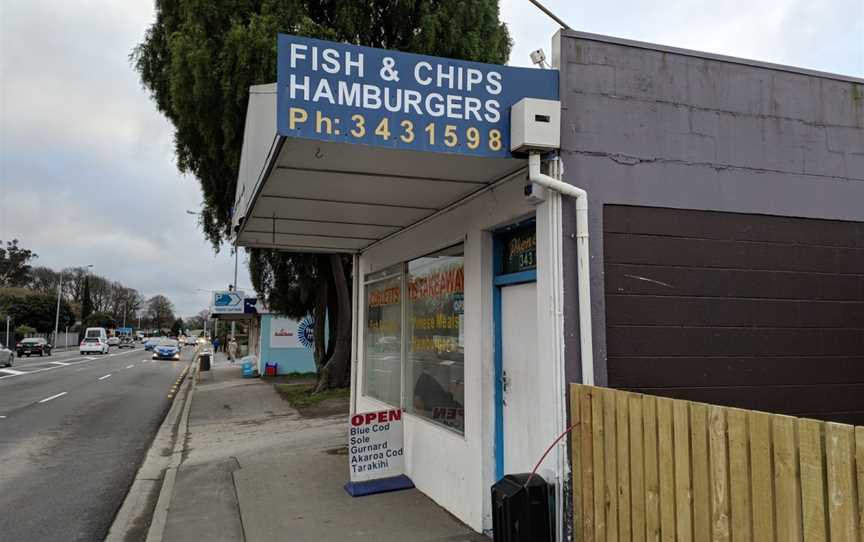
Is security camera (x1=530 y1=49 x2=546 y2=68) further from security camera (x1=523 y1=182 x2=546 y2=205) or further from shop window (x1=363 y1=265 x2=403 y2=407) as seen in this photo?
shop window (x1=363 y1=265 x2=403 y2=407)

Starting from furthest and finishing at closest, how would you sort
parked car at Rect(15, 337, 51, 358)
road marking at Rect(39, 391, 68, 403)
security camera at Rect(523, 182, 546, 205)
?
parked car at Rect(15, 337, 51, 358) < road marking at Rect(39, 391, 68, 403) < security camera at Rect(523, 182, 546, 205)

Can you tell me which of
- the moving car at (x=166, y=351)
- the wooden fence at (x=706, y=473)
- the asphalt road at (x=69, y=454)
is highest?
the wooden fence at (x=706, y=473)

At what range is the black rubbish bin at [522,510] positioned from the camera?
393 centimetres

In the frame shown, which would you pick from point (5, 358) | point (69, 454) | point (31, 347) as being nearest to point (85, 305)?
point (31, 347)

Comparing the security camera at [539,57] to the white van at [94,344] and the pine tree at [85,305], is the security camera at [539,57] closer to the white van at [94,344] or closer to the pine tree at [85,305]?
the white van at [94,344]

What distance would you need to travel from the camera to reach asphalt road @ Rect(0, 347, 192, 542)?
639 cm

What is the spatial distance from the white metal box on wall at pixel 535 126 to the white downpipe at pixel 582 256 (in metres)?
0.11

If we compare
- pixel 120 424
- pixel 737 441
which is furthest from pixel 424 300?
pixel 120 424

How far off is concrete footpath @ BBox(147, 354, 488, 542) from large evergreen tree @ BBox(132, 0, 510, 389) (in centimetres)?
586

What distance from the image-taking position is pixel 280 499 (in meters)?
6.65

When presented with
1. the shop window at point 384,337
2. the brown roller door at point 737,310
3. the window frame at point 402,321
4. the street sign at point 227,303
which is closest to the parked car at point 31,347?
the street sign at point 227,303

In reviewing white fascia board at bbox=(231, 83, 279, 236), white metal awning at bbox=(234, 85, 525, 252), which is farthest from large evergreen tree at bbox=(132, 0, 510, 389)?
white fascia board at bbox=(231, 83, 279, 236)

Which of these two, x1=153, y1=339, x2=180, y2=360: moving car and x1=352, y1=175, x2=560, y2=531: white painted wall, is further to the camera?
x1=153, y1=339, x2=180, y2=360: moving car

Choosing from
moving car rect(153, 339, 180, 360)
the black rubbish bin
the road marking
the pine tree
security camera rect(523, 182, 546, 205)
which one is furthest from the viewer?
the pine tree
